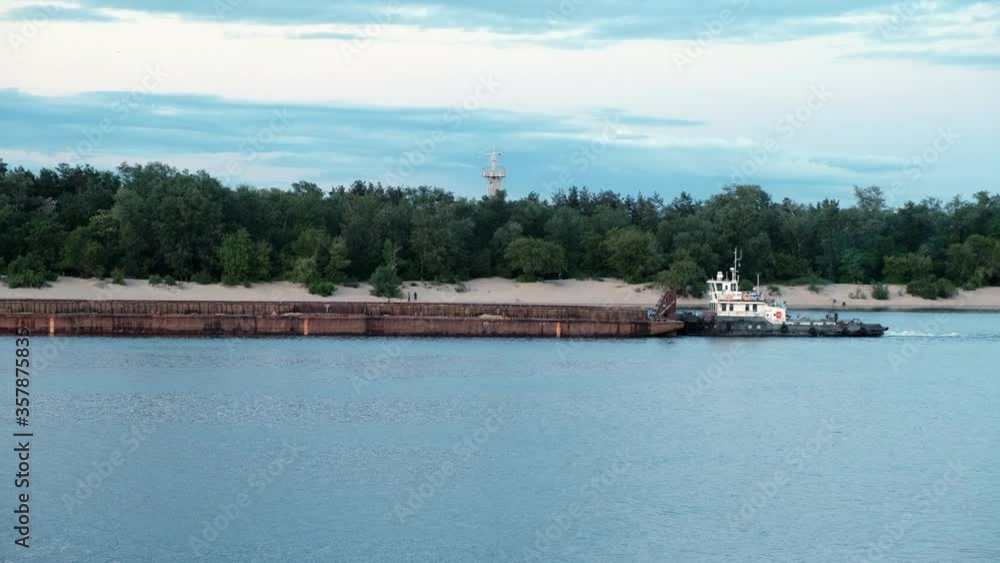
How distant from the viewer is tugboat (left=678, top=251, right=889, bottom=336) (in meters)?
83.0

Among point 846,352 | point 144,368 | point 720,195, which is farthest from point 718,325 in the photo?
point 720,195

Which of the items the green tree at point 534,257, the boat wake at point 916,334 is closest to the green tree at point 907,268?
the green tree at point 534,257

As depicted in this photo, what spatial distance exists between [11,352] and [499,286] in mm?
58319

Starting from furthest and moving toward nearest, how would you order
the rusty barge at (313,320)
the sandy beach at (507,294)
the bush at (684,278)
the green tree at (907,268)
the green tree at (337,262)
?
the green tree at (907,268) < the bush at (684,278) < the green tree at (337,262) < the sandy beach at (507,294) < the rusty barge at (313,320)

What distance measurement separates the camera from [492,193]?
489ft

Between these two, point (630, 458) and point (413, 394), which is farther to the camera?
point (413, 394)

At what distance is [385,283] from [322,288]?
571cm

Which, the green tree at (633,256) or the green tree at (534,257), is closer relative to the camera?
the green tree at (534,257)

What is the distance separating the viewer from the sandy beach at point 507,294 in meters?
111

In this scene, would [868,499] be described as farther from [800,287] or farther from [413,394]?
[800,287]

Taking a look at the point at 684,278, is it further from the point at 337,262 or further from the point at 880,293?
the point at 337,262

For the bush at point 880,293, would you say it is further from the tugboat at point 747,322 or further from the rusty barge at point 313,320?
the rusty barge at point 313,320

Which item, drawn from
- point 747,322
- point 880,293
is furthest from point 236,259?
point 880,293

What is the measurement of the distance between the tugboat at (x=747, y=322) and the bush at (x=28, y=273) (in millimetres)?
55634
